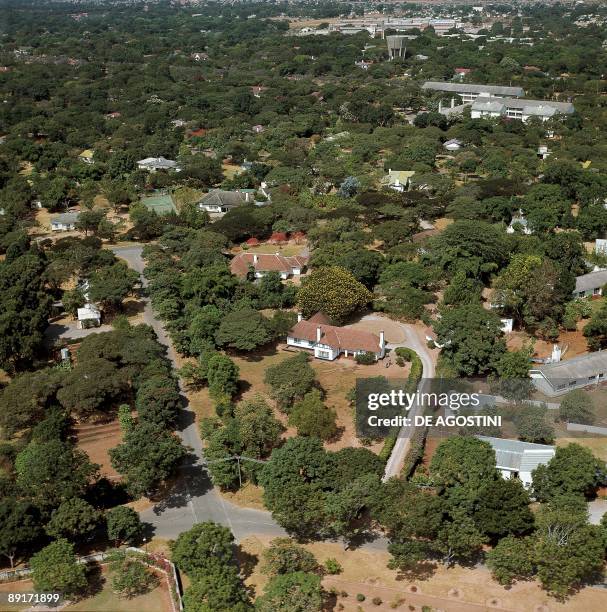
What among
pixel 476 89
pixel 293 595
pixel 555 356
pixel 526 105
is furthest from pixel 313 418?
pixel 476 89

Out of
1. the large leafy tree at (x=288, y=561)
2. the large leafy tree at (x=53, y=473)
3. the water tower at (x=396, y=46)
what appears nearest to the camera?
the large leafy tree at (x=288, y=561)

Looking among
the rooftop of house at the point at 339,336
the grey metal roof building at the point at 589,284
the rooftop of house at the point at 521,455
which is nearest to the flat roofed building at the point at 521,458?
the rooftop of house at the point at 521,455

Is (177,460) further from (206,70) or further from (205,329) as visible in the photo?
(206,70)

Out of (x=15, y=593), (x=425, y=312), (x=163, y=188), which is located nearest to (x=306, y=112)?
(x=163, y=188)

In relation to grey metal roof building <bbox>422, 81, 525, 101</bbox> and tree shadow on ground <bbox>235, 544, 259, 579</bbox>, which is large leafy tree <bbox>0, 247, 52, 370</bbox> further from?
grey metal roof building <bbox>422, 81, 525, 101</bbox>

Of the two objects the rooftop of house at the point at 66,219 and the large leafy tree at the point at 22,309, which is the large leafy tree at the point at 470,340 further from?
the rooftop of house at the point at 66,219

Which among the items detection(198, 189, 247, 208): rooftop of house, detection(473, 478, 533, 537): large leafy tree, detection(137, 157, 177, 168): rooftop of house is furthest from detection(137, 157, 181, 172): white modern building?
detection(473, 478, 533, 537): large leafy tree

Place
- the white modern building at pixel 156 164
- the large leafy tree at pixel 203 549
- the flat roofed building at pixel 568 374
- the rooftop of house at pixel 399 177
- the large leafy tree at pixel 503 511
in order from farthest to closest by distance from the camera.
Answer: the white modern building at pixel 156 164 → the rooftop of house at pixel 399 177 → the flat roofed building at pixel 568 374 → the large leafy tree at pixel 503 511 → the large leafy tree at pixel 203 549
